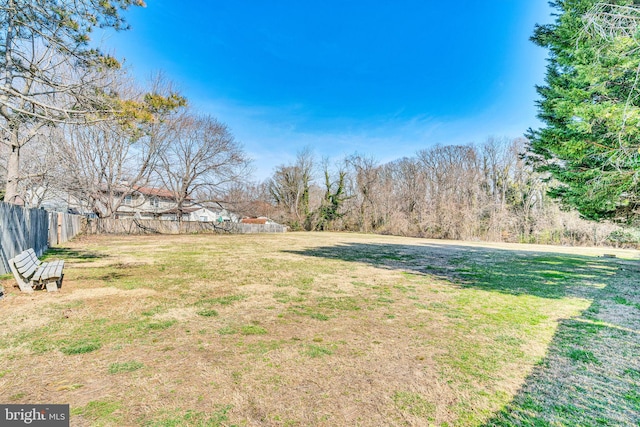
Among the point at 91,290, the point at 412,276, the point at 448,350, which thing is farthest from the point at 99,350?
the point at 412,276

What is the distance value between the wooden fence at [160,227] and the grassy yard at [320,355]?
19973mm

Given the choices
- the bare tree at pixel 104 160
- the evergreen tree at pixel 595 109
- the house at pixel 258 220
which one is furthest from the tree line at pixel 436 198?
the bare tree at pixel 104 160

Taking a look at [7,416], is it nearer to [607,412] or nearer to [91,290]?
[91,290]

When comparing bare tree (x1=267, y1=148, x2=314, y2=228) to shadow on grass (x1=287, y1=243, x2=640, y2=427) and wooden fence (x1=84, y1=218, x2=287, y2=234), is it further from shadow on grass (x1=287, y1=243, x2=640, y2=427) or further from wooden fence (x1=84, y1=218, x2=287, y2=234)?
shadow on grass (x1=287, y1=243, x2=640, y2=427)

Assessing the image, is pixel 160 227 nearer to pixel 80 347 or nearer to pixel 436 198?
pixel 80 347

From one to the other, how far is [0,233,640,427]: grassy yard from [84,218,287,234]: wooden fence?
19973 mm

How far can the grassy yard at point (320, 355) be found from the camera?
2.20 m

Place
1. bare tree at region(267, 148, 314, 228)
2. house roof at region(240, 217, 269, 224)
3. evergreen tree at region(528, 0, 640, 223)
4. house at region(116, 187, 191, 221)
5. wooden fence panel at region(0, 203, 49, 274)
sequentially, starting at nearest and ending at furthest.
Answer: evergreen tree at region(528, 0, 640, 223) < wooden fence panel at region(0, 203, 49, 274) < house at region(116, 187, 191, 221) < bare tree at region(267, 148, 314, 228) < house roof at region(240, 217, 269, 224)

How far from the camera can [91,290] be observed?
568 centimetres

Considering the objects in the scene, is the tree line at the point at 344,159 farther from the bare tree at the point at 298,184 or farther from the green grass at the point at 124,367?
the green grass at the point at 124,367

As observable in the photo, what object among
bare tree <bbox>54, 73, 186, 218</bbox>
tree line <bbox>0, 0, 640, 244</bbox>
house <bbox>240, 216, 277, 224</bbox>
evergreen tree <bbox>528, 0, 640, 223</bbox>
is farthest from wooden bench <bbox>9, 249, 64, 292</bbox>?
house <bbox>240, 216, 277, 224</bbox>

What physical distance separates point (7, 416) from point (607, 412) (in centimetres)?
462

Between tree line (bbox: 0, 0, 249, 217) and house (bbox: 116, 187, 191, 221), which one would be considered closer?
tree line (bbox: 0, 0, 249, 217)

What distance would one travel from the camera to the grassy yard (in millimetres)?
2195
